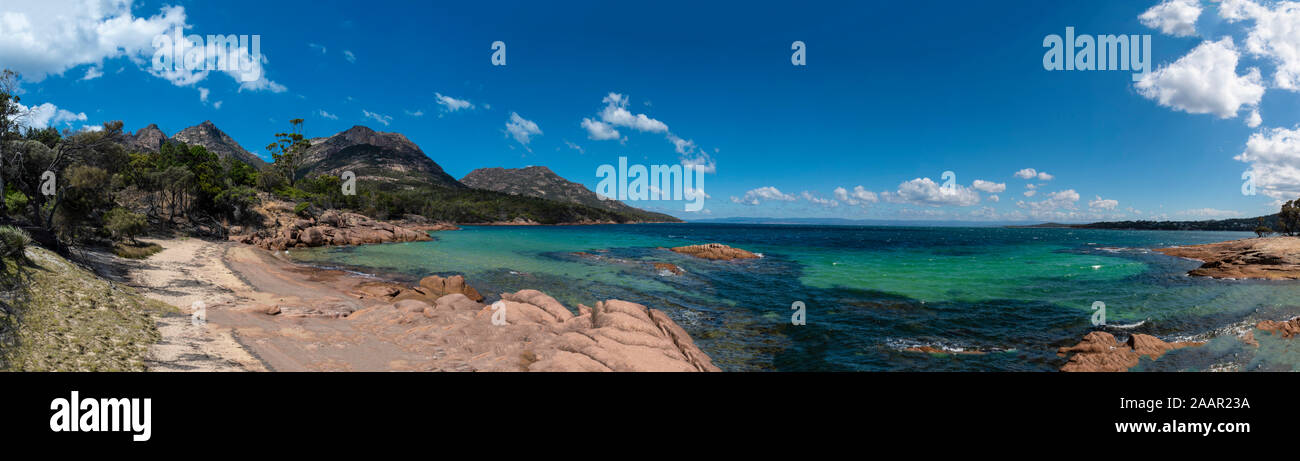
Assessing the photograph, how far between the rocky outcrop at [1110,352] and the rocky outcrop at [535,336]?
10749 mm

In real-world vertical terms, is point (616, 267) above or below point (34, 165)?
below

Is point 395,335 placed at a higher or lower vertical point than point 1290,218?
lower

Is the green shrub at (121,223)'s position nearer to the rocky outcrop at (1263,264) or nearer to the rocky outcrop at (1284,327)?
the rocky outcrop at (1284,327)

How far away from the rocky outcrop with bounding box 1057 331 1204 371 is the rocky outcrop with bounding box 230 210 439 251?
184ft

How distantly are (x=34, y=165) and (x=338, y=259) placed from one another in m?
16.2

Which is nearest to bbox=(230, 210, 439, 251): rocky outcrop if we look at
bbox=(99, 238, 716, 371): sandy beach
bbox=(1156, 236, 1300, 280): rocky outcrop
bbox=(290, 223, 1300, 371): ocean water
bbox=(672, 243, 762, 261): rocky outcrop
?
bbox=(290, 223, 1300, 371): ocean water

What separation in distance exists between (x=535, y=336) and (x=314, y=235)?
157ft

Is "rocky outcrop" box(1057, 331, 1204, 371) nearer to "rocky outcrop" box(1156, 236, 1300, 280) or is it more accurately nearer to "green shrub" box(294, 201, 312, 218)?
"rocky outcrop" box(1156, 236, 1300, 280)

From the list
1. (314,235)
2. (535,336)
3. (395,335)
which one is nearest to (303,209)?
(314,235)

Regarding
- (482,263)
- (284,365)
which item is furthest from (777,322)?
(482,263)

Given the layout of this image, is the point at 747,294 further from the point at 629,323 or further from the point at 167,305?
the point at 167,305

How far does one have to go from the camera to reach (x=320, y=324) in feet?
42.1

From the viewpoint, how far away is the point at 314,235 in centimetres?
4578

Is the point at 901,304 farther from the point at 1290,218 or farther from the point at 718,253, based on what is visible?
the point at 1290,218
